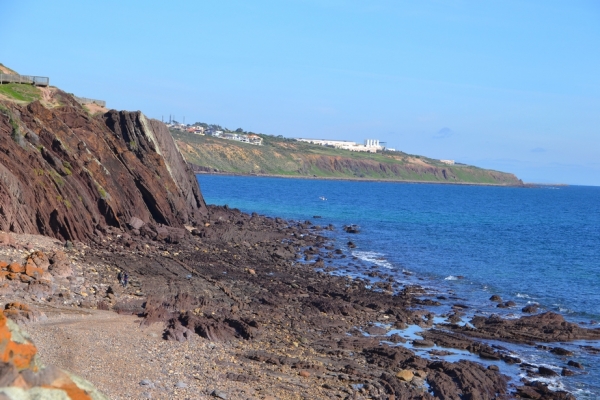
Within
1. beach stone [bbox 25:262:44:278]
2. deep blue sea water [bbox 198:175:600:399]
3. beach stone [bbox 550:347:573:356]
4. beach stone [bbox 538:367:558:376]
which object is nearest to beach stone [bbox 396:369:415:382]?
deep blue sea water [bbox 198:175:600:399]

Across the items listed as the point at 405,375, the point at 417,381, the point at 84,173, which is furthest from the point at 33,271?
the point at 84,173

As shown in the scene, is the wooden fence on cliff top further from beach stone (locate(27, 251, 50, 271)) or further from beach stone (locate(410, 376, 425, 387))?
beach stone (locate(410, 376, 425, 387))

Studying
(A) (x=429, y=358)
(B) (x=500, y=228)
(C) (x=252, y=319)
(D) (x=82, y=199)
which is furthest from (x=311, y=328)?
(B) (x=500, y=228)

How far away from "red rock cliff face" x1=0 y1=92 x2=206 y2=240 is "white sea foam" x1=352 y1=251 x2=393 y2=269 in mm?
13853

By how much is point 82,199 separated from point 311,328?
Result: 18114 millimetres

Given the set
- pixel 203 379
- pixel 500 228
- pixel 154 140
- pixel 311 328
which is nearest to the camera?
pixel 203 379

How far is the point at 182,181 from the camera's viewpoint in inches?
2277

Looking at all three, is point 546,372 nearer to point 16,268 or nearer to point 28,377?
point 16,268

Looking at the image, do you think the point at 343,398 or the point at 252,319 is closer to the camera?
the point at 343,398

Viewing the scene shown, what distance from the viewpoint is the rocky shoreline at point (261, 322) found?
1850 centimetres

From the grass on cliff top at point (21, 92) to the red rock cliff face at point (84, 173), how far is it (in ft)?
6.17

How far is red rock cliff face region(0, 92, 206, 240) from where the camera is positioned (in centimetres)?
3331

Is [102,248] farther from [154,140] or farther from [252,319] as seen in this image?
[154,140]

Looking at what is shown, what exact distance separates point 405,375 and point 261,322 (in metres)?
6.73
